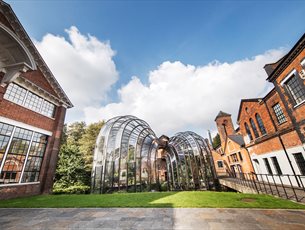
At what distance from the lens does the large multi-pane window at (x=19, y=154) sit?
28.0 feet

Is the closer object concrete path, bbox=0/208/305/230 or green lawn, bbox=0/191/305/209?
concrete path, bbox=0/208/305/230

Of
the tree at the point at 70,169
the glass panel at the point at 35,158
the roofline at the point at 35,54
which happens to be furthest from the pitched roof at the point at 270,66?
the tree at the point at 70,169

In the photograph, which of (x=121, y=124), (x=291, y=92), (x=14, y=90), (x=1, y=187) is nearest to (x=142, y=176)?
(x=121, y=124)

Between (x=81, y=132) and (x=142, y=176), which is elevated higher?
(x=81, y=132)

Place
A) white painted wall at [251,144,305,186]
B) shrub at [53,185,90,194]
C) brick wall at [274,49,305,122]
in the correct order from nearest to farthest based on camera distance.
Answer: brick wall at [274,49,305,122] → white painted wall at [251,144,305,186] → shrub at [53,185,90,194]

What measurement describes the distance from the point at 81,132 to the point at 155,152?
18457 millimetres

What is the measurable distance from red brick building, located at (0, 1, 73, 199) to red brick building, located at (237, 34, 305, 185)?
15.5 metres

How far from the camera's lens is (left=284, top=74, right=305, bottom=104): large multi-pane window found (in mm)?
8305

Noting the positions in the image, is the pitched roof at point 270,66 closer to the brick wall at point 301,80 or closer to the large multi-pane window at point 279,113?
the brick wall at point 301,80

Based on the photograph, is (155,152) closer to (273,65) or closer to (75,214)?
(75,214)

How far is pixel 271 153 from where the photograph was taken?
471 inches

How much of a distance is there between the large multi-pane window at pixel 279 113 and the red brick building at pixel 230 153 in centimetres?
698

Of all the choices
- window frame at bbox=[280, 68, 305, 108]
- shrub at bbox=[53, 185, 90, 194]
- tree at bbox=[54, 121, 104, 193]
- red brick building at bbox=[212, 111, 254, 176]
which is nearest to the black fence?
window frame at bbox=[280, 68, 305, 108]

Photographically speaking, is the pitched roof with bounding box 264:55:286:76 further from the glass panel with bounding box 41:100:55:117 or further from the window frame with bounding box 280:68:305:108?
the glass panel with bounding box 41:100:55:117
